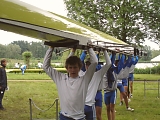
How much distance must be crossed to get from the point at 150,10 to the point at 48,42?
2218 cm

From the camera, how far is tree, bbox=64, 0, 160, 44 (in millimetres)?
24109

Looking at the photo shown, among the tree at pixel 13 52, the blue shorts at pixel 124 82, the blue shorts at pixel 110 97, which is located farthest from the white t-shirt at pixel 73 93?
the tree at pixel 13 52

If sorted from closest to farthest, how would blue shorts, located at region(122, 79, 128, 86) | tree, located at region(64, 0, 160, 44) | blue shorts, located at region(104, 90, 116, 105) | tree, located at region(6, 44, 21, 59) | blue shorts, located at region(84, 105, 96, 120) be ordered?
1. blue shorts, located at region(84, 105, 96, 120)
2. blue shorts, located at region(104, 90, 116, 105)
3. blue shorts, located at region(122, 79, 128, 86)
4. tree, located at region(64, 0, 160, 44)
5. tree, located at region(6, 44, 21, 59)

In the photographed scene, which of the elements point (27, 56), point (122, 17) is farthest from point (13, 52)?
point (122, 17)

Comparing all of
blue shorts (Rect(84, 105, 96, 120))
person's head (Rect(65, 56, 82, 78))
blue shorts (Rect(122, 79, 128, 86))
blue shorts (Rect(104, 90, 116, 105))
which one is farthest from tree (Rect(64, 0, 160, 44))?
person's head (Rect(65, 56, 82, 78))

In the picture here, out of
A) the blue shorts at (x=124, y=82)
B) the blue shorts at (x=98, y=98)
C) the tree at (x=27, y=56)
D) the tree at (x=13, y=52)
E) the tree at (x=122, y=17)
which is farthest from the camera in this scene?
the tree at (x=13, y=52)

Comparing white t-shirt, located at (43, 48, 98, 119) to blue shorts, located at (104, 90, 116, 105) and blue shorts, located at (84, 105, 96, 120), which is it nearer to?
blue shorts, located at (84, 105, 96, 120)

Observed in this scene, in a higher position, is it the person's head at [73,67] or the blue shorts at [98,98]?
the person's head at [73,67]

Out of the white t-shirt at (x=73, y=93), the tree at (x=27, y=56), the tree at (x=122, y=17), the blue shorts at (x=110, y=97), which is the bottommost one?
the blue shorts at (x=110, y=97)

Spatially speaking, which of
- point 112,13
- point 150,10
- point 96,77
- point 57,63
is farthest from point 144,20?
point 96,77

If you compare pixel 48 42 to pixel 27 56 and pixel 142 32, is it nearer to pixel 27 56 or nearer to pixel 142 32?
pixel 142 32

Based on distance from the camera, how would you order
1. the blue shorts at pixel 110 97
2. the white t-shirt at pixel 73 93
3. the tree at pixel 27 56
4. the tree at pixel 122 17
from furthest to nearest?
the tree at pixel 27 56, the tree at pixel 122 17, the blue shorts at pixel 110 97, the white t-shirt at pixel 73 93

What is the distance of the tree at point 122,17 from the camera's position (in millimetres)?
24109

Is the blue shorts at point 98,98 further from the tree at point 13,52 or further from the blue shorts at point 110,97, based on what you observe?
the tree at point 13,52
